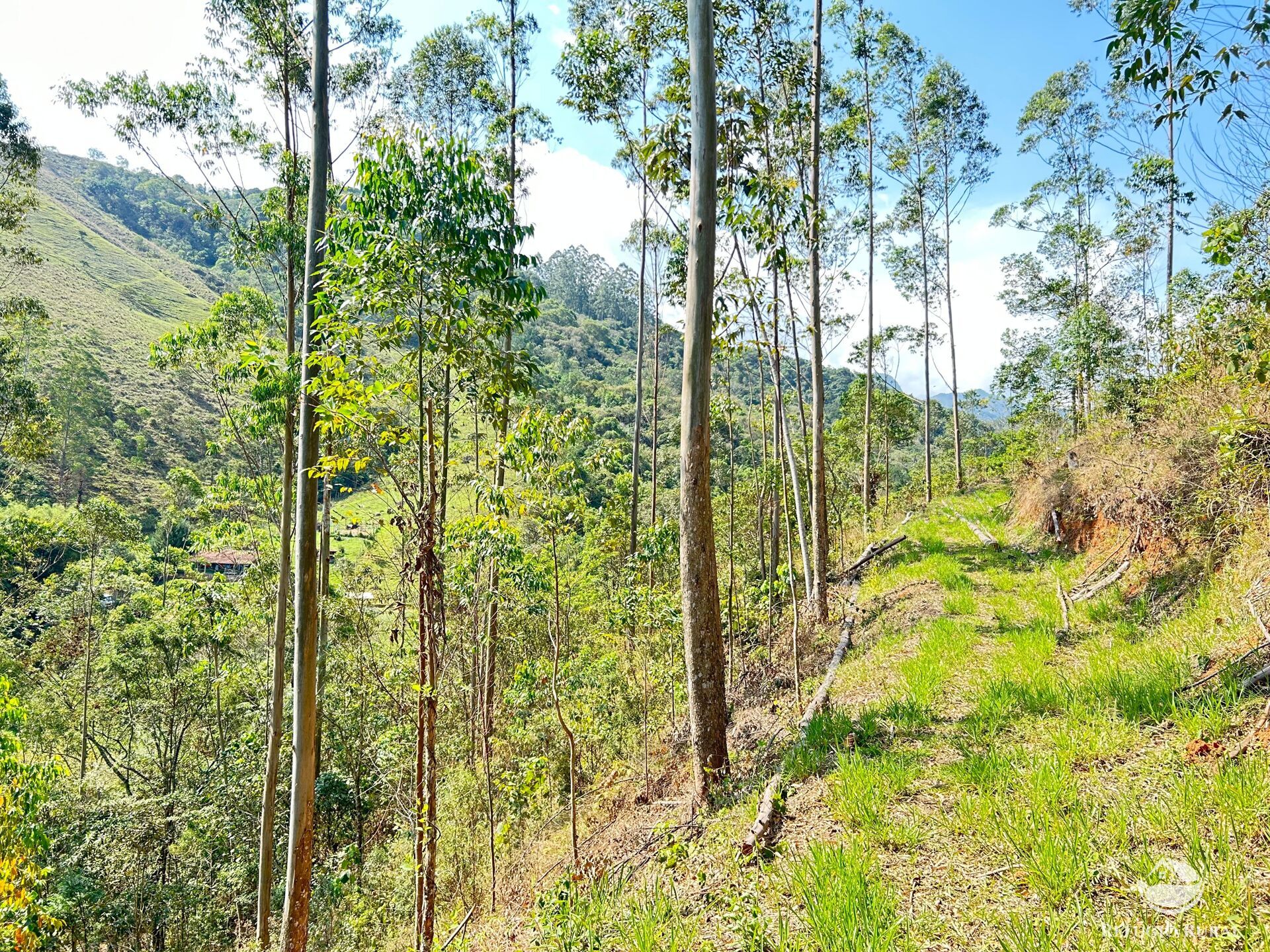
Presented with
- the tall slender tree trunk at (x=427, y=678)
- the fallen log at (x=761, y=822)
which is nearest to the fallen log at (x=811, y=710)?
the fallen log at (x=761, y=822)

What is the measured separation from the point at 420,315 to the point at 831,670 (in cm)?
553

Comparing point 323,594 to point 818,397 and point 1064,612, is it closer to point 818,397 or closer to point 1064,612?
point 818,397

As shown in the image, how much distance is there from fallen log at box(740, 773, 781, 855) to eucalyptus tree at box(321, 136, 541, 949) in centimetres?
200

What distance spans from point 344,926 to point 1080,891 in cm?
1171

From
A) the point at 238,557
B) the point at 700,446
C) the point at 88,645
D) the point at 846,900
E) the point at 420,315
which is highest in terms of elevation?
the point at 420,315

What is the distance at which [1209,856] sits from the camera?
1939 millimetres

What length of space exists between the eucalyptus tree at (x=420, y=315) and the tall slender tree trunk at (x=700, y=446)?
1.15m

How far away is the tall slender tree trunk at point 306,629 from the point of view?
5.48 m

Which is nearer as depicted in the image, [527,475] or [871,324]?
[527,475]

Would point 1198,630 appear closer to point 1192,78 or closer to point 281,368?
point 1192,78

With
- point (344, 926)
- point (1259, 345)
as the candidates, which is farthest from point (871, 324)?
point (344, 926)

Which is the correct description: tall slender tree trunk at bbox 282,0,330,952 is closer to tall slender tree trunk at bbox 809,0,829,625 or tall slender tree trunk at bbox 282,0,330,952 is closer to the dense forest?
the dense forest

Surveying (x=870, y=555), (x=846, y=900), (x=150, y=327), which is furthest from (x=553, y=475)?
(x=150, y=327)

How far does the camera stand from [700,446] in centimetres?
392
